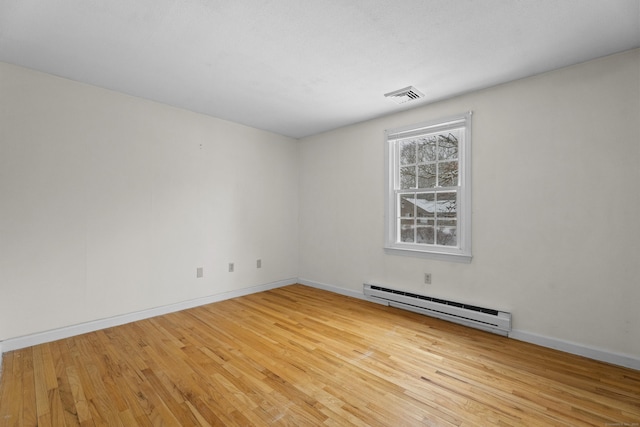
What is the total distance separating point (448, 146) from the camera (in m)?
3.45

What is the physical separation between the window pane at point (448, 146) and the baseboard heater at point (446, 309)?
1.78m

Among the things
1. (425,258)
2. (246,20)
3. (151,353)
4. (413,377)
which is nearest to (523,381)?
(413,377)

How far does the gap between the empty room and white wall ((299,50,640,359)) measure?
2cm

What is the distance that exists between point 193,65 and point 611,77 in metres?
3.77

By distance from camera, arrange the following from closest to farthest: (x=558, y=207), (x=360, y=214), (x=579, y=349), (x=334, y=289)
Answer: (x=579, y=349) → (x=558, y=207) → (x=360, y=214) → (x=334, y=289)

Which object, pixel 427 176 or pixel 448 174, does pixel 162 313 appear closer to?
pixel 427 176

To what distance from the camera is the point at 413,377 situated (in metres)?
2.15

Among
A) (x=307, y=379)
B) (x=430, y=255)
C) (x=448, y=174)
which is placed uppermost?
(x=448, y=174)

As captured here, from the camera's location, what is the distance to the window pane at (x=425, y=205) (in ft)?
11.7

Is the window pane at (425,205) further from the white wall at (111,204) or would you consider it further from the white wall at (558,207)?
the white wall at (111,204)

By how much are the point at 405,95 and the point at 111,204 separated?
3622mm

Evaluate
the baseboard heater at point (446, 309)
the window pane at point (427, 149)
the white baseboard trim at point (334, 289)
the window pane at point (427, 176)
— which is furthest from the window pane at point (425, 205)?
the white baseboard trim at point (334, 289)

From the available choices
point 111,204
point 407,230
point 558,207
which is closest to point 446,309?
point 407,230

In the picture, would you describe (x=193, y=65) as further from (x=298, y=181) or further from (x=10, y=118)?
(x=298, y=181)
